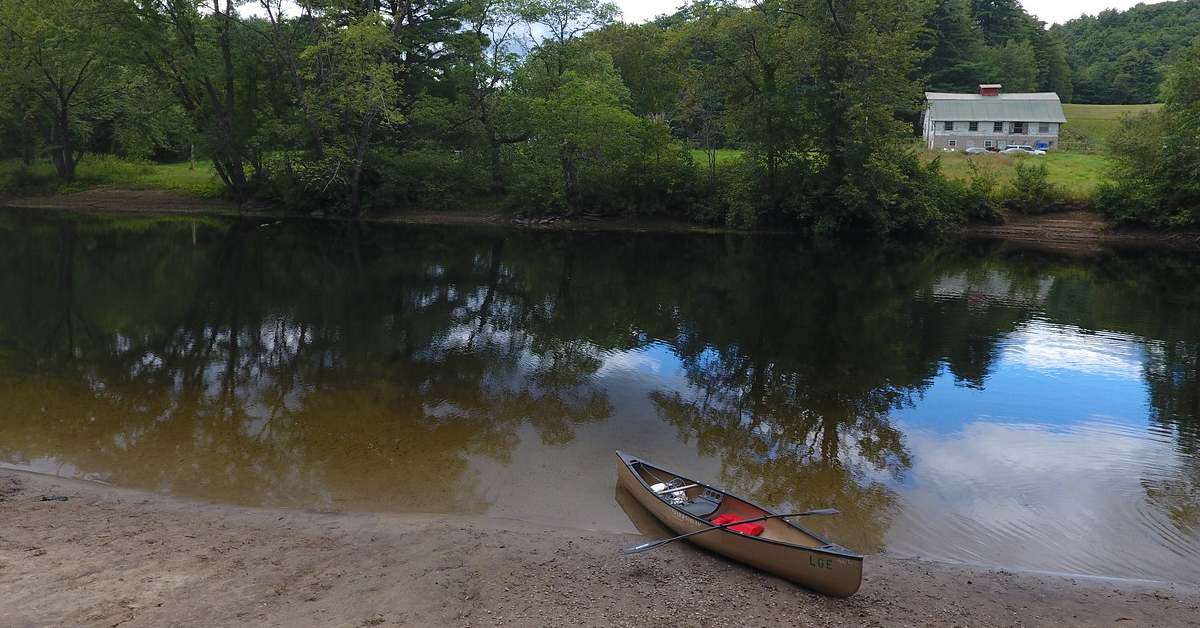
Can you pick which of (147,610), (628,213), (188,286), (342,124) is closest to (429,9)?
(342,124)

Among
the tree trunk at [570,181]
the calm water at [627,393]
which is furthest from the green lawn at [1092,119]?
the calm water at [627,393]

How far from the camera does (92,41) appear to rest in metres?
45.5

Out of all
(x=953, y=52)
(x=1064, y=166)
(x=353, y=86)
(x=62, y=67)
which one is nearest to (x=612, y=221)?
(x=353, y=86)

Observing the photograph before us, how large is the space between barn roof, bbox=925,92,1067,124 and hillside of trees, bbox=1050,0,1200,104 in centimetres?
1924

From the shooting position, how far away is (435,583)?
795 centimetres

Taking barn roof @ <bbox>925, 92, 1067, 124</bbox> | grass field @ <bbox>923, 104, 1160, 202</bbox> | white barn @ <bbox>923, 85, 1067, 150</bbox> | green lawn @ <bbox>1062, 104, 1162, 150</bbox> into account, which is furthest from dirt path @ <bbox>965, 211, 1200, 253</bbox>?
barn roof @ <bbox>925, 92, 1067, 124</bbox>

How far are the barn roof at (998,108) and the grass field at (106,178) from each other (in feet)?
215

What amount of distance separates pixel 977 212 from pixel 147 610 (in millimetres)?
47056

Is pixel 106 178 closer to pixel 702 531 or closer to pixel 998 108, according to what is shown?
pixel 702 531

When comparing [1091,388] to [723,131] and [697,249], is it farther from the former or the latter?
[723,131]

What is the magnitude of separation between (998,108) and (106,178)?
79.3 m

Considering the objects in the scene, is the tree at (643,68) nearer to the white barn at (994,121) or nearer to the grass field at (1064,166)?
the grass field at (1064,166)

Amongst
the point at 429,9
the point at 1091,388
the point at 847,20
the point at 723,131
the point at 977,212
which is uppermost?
the point at 429,9

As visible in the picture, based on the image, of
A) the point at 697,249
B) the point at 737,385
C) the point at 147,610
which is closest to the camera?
the point at 147,610
